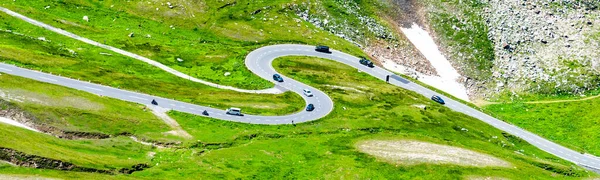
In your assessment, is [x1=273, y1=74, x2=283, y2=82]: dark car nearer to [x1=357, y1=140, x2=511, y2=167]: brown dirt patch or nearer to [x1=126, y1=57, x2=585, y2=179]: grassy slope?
[x1=126, y1=57, x2=585, y2=179]: grassy slope

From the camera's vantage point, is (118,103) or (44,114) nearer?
(44,114)

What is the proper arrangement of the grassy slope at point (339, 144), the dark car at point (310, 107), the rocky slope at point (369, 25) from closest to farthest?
the grassy slope at point (339, 144) < the dark car at point (310, 107) < the rocky slope at point (369, 25)

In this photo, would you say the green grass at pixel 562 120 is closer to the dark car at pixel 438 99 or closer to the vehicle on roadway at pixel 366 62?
the dark car at pixel 438 99

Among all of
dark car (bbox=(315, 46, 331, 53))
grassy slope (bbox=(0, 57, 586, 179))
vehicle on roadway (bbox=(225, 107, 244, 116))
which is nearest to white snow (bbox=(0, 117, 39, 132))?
grassy slope (bbox=(0, 57, 586, 179))

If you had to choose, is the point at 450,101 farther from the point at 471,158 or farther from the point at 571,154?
the point at 471,158

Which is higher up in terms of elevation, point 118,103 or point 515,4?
point 515,4

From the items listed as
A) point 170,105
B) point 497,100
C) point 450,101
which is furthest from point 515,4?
point 170,105

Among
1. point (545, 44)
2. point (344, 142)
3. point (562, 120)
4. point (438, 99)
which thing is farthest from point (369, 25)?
point (344, 142)

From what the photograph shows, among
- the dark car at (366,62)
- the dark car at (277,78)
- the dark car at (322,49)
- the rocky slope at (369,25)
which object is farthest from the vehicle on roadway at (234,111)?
the rocky slope at (369,25)
